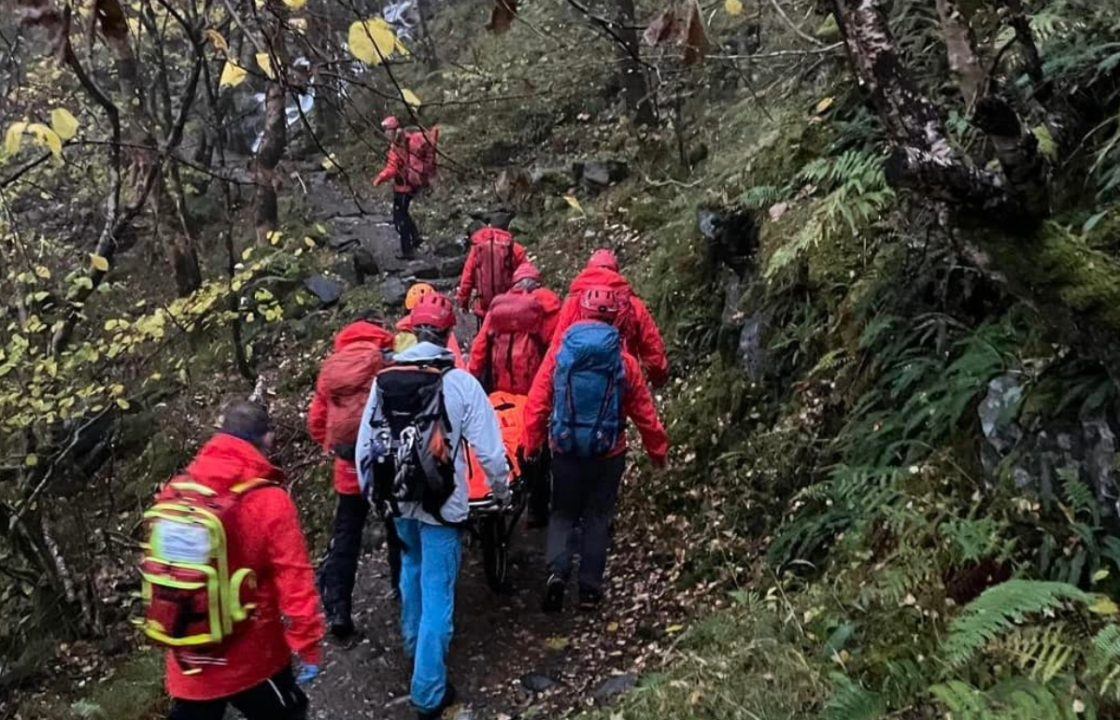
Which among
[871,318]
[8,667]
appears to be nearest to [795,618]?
[871,318]

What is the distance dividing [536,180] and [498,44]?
913 centimetres

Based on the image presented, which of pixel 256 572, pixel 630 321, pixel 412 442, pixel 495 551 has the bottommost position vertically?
pixel 495 551

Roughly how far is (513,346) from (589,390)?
4.43 ft

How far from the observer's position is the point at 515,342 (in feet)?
24.1

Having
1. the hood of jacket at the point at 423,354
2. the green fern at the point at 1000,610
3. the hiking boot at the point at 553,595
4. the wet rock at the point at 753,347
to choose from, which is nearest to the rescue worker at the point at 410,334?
the hood of jacket at the point at 423,354

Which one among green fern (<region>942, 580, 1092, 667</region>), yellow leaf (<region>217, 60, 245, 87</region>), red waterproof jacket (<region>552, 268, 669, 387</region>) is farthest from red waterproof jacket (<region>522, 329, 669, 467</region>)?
yellow leaf (<region>217, 60, 245, 87</region>)

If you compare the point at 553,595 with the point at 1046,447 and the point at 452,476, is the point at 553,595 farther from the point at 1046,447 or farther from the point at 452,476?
the point at 1046,447

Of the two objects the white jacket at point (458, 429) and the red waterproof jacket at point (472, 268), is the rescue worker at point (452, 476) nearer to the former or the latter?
the white jacket at point (458, 429)

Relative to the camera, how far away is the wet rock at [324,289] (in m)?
15.8

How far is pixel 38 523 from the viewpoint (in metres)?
8.55

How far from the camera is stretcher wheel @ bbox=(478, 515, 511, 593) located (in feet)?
22.8

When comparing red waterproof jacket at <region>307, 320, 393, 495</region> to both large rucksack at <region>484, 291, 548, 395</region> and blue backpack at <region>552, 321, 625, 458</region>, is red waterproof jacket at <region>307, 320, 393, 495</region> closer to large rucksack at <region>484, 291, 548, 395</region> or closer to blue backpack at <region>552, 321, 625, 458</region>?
large rucksack at <region>484, 291, 548, 395</region>

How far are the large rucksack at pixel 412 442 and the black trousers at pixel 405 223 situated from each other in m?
10.7

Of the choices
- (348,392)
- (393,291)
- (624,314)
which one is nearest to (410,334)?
(348,392)
